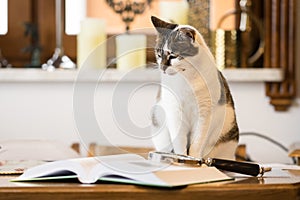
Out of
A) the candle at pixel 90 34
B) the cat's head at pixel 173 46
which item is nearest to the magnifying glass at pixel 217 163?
the cat's head at pixel 173 46

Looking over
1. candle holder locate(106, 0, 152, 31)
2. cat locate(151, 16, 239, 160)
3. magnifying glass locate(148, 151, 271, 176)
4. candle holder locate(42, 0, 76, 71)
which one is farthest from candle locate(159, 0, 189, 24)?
magnifying glass locate(148, 151, 271, 176)

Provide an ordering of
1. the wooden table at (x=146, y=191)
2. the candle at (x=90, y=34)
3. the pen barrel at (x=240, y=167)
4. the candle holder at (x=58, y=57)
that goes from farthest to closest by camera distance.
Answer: the candle holder at (x=58, y=57) → the candle at (x=90, y=34) → the pen barrel at (x=240, y=167) → the wooden table at (x=146, y=191)

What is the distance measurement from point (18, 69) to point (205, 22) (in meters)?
0.58

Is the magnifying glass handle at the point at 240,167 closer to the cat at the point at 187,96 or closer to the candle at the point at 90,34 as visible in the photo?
the cat at the point at 187,96

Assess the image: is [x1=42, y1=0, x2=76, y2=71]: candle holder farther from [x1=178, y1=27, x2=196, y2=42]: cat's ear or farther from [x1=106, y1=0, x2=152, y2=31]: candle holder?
[x1=178, y1=27, x2=196, y2=42]: cat's ear

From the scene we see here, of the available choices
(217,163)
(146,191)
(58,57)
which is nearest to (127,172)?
(146,191)

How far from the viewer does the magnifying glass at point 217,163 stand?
0.98 m

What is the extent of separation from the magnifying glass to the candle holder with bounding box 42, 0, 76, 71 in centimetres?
106

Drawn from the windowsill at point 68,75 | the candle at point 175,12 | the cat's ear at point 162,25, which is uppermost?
the candle at point 175,12

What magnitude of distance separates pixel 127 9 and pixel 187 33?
106 cm

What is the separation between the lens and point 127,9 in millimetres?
2051

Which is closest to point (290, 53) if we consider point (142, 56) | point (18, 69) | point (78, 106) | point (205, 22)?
point (205, 22)

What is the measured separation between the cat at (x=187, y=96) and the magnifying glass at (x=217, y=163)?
0.06m

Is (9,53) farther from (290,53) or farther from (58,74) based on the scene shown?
(290,53)
